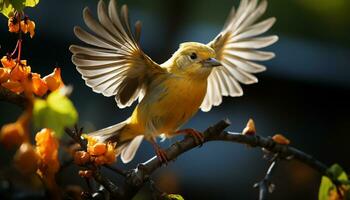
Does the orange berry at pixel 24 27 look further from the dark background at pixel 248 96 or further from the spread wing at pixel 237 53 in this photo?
the dark background at pixel 248 96

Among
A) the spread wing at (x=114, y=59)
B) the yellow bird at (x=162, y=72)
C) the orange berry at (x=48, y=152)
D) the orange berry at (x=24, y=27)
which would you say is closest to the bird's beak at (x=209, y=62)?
the yellow bird at (x=162, y=72)

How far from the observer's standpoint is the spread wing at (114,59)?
2.80 metres

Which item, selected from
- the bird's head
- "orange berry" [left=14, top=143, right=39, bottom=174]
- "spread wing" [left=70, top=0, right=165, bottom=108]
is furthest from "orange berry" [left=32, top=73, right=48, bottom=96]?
the bird's head

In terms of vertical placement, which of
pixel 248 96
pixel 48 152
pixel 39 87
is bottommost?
pixel 248 96

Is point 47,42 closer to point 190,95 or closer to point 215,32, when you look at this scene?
point 215,32

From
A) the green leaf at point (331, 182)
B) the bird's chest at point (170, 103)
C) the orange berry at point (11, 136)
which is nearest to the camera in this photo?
the orange berry at point (11, 136)

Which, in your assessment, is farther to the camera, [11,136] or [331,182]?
[331,182]

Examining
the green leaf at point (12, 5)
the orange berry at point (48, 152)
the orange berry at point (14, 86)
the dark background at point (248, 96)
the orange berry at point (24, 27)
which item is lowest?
the dark background at point (248, 96)

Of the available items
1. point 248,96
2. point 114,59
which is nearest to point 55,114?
point 114,59

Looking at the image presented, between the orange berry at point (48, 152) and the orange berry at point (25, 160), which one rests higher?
the orange berry at point (25, 160)

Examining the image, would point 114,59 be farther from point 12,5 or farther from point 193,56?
point 12,5

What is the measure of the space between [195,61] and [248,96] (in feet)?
12.4

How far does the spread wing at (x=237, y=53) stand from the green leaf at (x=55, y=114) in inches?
89.0

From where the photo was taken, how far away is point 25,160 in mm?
1358
